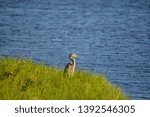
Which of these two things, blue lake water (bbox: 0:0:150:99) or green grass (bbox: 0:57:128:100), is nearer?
green grass (bbox: 0:57:128:100)

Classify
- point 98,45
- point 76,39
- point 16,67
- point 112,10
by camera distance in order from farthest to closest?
point 112,10 < point 76,39 < point 98,45 < point 16,67

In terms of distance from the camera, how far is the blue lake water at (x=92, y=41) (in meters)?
53.7

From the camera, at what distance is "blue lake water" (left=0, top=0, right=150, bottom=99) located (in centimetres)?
5372

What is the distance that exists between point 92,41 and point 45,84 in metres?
65.2

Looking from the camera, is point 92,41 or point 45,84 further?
point 92,41

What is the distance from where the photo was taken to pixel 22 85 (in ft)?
54.5

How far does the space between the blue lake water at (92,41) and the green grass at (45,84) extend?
1123 centimetres

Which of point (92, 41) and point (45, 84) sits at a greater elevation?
point (45, 84)

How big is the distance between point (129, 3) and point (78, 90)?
167814 millimetres

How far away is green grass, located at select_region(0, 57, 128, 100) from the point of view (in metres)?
15.9

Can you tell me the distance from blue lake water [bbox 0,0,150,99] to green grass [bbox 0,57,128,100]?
36.8ft

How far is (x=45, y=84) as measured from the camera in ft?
55.8

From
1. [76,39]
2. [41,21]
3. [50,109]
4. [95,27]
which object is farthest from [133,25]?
[50,109]

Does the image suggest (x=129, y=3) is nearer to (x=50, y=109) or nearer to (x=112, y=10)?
(x=112, y=10)
